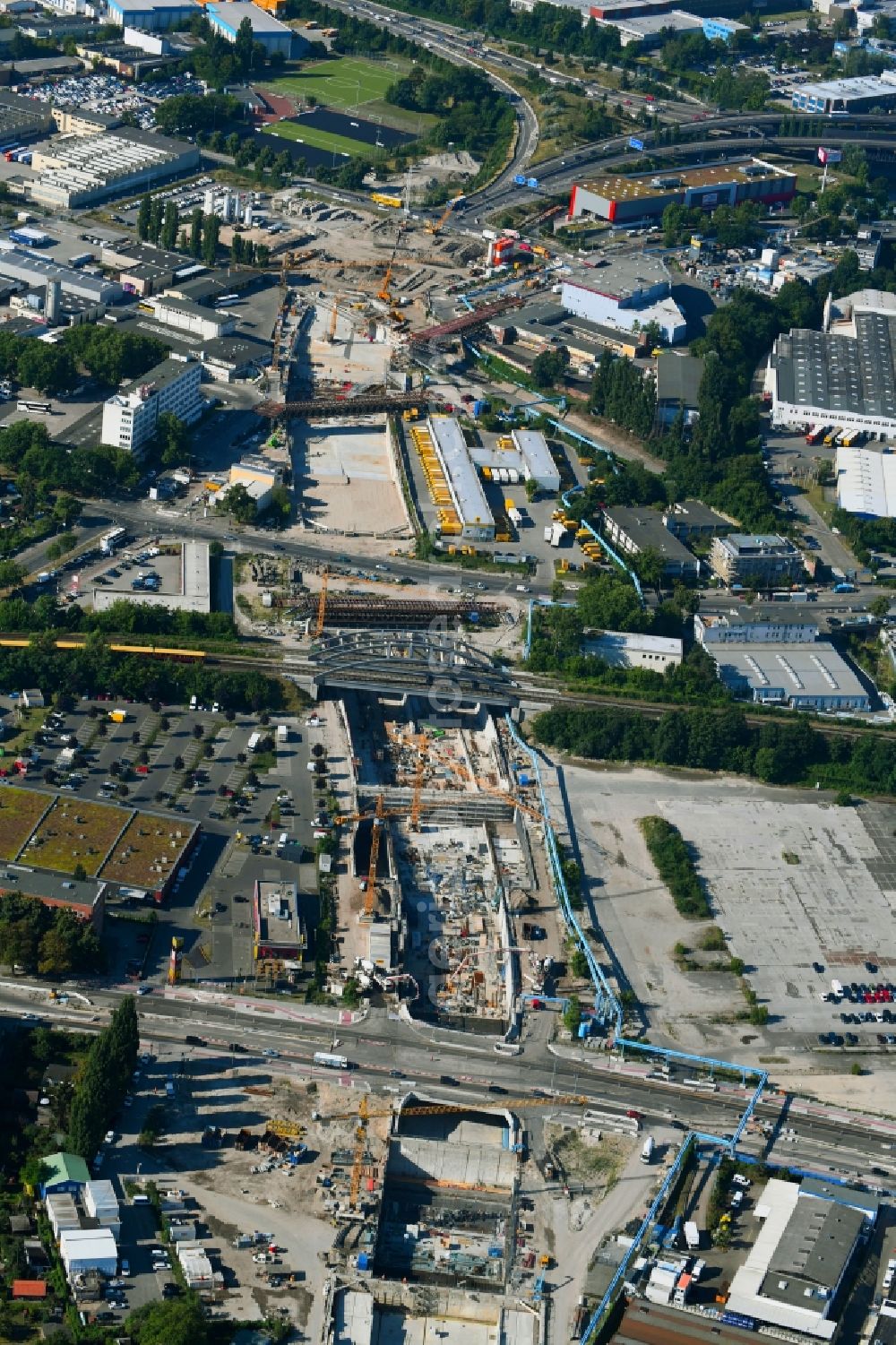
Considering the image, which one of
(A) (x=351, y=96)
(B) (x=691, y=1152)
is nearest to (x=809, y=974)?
(B) (x=691, y=1152)

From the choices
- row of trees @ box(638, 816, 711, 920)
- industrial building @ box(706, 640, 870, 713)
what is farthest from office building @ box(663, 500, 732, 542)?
row of trees @ box(638, 816, 711, 920)

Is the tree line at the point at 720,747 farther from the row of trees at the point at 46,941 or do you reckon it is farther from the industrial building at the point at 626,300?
the industrial building at the point at 626,300

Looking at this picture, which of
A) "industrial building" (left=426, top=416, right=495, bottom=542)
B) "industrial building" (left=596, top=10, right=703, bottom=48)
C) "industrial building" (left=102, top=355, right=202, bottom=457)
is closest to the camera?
"industrial building" (left=426, top=416, right=495, bottom=542)

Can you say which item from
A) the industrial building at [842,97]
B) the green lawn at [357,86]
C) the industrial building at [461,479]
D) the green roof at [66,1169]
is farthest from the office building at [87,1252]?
the industrial building at [842,97]

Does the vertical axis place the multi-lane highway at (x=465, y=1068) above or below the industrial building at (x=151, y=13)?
below

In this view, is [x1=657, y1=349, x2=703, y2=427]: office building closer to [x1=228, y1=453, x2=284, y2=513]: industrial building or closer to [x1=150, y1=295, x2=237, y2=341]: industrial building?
[x1=228, y1=453, x2=284, y2=513]: industrial building

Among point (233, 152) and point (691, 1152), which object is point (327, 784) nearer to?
point (691, 1152)
